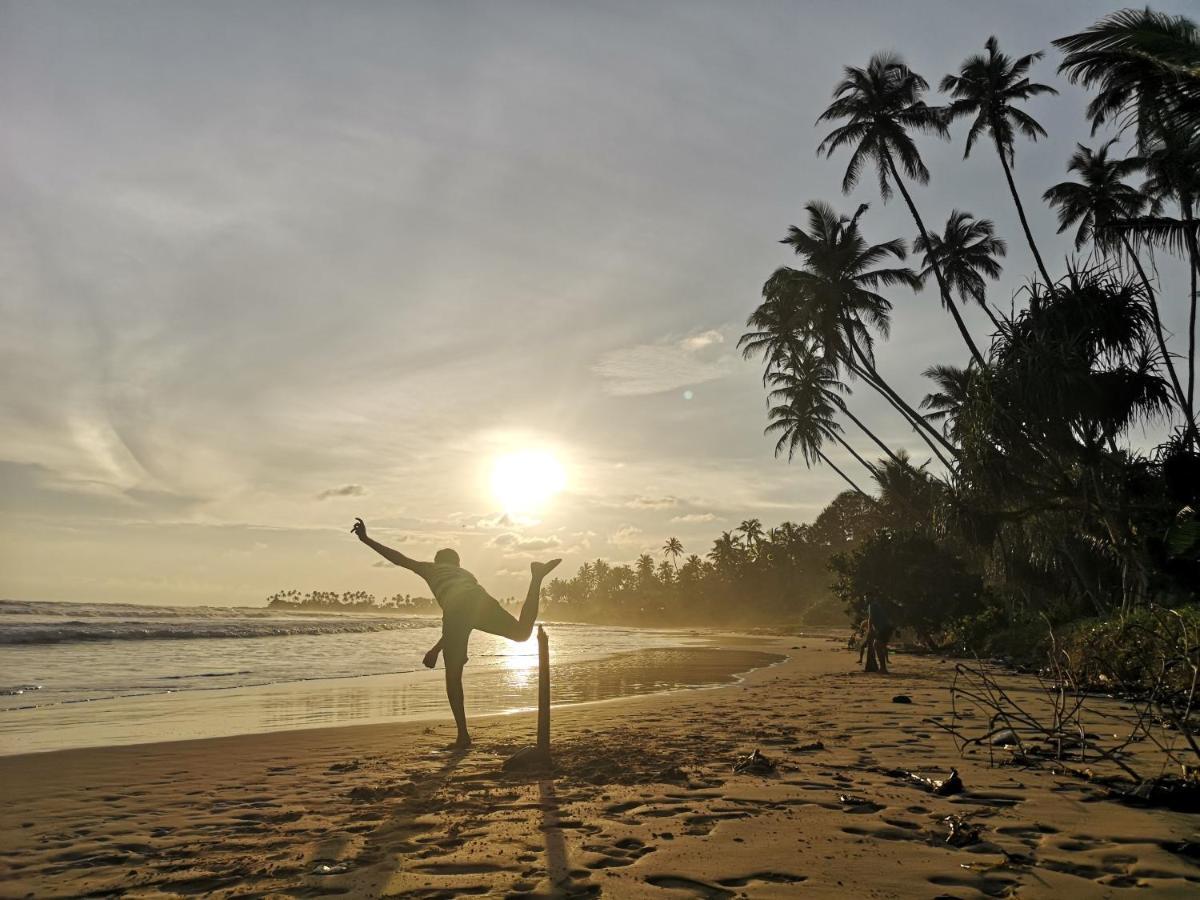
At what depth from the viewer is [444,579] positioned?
783cm

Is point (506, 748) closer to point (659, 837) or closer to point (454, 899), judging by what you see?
point (659, 837)

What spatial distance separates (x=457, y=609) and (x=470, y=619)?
0.18m

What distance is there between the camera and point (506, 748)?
7.78m

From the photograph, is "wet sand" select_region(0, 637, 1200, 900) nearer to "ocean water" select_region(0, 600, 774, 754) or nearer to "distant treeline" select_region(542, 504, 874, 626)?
"ocean water" select_region(0, 600, 774, 754)

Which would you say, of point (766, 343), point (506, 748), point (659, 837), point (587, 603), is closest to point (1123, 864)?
point (659, 837)

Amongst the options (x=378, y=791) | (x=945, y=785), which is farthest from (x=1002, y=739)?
(x=378, y=791)

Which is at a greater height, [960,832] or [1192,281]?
[1192,281]

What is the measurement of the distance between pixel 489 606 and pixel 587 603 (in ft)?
460

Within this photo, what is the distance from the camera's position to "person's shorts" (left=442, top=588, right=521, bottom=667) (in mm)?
7695

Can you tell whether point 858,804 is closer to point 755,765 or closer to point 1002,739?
point 755,765

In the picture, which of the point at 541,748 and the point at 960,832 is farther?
the point at 541,748

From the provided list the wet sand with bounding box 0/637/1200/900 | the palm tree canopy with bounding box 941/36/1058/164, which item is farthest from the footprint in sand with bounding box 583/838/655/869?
the palm tree canopy with bounding box 941/36/1058/164

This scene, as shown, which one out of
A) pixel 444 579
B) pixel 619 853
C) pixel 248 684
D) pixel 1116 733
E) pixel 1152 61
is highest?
pixel 1152 61

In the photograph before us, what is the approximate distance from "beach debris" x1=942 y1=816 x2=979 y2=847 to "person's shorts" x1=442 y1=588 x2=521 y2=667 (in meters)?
4.33
